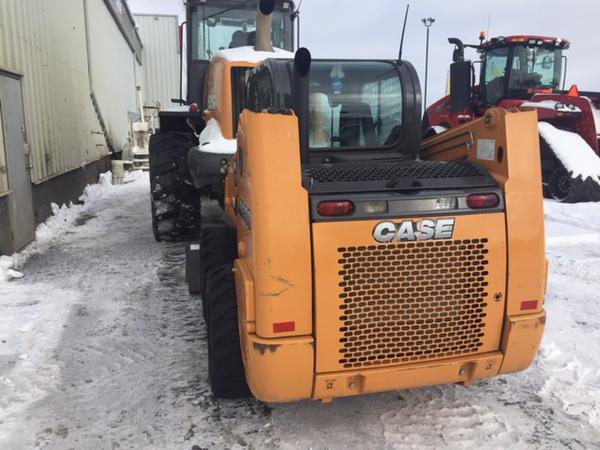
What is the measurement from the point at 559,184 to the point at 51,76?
9.55 m

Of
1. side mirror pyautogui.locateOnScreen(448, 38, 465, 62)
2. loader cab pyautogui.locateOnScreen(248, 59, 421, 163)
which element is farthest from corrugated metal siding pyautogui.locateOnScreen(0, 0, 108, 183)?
side mirror pyautogui.locateOnScreen(448, 38, 465, 62)

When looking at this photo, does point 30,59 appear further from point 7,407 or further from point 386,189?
point 386,189

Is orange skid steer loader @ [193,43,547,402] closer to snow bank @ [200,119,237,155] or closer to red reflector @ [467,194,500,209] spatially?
red reflector @ [467,194,500,209]

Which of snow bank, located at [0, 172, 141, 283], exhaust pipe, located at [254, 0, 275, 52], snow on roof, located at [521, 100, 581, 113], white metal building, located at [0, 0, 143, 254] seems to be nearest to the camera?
exhaust pipe, located at [254, 0, 275, 52]

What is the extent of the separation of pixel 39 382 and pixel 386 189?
8.35ft

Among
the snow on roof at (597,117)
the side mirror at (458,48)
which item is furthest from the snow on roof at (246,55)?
the snow on roof at (597,117)

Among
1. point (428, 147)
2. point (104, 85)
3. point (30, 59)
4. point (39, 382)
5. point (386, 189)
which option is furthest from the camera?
point (104, 85)

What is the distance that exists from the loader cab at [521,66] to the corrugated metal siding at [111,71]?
378 inches

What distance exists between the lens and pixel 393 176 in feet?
9.05

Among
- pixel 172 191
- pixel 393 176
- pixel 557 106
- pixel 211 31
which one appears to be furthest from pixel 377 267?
pixel 557 106

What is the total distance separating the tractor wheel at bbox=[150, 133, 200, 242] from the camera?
6434mm

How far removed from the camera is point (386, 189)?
2.62 meters

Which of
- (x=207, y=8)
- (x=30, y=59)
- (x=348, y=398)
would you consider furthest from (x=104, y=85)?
(x=348, y=398)

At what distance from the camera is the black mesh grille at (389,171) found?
2725 millimetres
